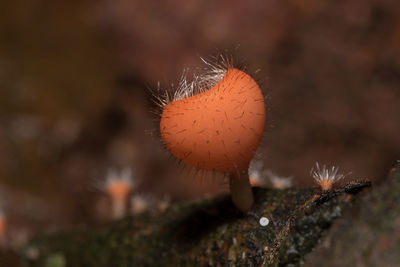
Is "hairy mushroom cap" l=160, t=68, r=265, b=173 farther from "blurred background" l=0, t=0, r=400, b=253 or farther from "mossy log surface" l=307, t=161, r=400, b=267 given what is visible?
"blurred background" l=0, t=0, r=400, b=253

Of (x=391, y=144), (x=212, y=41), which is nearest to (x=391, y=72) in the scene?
(x=391, y=144)

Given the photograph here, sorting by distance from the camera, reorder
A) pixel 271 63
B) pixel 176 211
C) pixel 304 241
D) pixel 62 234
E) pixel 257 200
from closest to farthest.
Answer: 1. pixel 304 241
2. pixel 257 200
3. pixel 176 211
4. pixel 62 234
5. pixel 271 63

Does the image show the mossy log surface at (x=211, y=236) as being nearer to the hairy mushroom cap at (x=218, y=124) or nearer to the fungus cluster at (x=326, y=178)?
the fungus cluster at (x=326, y=178)

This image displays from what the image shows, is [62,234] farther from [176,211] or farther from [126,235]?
[176,211]

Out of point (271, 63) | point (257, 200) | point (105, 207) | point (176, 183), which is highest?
point (271, 63)

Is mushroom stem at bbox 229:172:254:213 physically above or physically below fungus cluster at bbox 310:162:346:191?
below

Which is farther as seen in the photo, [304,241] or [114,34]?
[114,34]

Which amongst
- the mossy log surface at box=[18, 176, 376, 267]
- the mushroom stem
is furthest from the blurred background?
the mushroom stem
